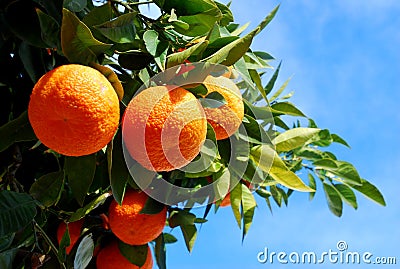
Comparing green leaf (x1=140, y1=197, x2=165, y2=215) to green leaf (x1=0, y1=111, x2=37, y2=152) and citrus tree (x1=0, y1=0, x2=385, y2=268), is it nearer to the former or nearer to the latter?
citrus tree (x1=0, y1=0, x2=385, y2=268)

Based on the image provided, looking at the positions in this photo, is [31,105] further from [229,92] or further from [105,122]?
[229,92]

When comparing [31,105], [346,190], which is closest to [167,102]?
[31,105]

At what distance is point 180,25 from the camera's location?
922mm

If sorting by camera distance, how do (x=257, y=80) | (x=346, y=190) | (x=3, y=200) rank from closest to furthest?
(x=3, y=200) → (x=257, y=80) → (x=346, y=190)

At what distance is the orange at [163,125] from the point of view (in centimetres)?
81

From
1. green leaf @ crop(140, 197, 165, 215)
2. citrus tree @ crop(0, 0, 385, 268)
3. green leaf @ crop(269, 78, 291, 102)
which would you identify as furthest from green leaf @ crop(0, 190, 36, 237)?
green leaf @ crop(269, 78, 291, 102)

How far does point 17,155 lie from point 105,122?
0.33 m

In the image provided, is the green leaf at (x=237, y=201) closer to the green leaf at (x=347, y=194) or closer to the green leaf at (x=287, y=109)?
the green leaf at (x=287, y=109)

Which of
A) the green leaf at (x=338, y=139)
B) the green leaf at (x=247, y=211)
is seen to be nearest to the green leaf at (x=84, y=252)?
the green leaf at (x=247, y=211)

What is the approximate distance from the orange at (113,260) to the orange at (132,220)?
0.19 feet

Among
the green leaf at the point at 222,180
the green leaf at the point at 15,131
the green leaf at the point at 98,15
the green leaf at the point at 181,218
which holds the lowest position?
the green leaf at the point at 181,218

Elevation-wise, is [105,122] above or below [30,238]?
above

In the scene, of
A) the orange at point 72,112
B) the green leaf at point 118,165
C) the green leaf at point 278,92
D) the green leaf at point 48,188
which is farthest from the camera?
the green leaf at point 278,92

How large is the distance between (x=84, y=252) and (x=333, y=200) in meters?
0.96
